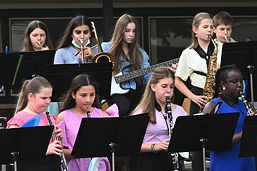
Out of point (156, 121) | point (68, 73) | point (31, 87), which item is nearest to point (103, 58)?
point (68, 73)

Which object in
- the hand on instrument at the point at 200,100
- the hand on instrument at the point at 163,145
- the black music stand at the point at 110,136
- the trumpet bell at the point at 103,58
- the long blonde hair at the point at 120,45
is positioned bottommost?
the hand on instrument at the point at 163,145

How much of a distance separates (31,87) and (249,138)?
2075 mm

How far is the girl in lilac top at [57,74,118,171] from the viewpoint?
309 inches

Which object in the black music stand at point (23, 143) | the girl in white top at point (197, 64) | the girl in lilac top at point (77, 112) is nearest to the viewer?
the black music stand at point (23, 143)

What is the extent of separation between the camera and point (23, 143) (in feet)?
23.2

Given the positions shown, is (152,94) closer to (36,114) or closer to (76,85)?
(76,85)

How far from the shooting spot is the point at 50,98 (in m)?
8.11

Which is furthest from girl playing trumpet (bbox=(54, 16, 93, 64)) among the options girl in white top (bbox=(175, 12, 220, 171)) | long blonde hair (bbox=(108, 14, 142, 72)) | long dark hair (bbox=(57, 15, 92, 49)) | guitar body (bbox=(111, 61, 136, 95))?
girl in white top (bbox=(175, 12, 220, 171))

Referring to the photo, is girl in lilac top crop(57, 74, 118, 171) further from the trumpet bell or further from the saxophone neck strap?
the saxophone neck strap

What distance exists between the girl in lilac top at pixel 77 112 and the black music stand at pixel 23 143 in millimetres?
650

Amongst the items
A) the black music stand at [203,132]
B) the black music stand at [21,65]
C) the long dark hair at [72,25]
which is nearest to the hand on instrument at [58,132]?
the black music stand at [203,132]

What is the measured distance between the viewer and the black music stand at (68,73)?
816cm

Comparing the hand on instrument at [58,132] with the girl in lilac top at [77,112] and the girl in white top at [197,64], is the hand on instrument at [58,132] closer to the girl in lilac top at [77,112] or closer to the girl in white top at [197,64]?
the girl in lilac top at [77,112]

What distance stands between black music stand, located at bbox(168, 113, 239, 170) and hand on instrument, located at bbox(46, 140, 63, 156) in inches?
38.7
